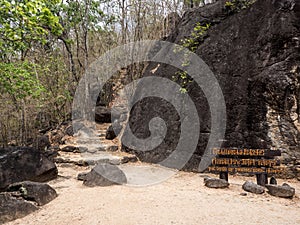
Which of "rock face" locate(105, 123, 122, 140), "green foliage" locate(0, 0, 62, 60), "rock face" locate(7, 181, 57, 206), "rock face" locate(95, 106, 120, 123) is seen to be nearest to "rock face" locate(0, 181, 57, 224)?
"rock face" locate(7, 181, 57, 206)

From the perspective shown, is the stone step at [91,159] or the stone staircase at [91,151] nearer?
the stone step at [91,159]

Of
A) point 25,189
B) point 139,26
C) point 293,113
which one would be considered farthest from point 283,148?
point 139,26

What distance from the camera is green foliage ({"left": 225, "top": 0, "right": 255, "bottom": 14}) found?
805cm

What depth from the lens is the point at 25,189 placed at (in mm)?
4516

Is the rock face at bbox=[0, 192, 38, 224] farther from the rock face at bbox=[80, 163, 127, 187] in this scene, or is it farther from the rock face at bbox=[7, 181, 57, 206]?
the rock face at bbox=[80, 163, 127, 187]

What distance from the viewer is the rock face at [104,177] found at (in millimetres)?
5648

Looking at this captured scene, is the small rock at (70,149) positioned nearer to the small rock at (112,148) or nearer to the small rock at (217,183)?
the small rock at (112,148)

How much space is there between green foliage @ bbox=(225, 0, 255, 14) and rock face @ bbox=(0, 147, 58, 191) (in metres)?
8.49

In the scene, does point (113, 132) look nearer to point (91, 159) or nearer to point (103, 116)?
point (103, 116)

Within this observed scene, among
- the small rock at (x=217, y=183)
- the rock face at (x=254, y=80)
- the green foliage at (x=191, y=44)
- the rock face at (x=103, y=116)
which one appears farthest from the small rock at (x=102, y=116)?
the small rock at (x=217, y=183)

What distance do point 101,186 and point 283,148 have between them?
5.08 metres

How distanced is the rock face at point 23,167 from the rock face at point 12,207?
115 centimetres

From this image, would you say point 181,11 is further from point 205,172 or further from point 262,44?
point 205,172

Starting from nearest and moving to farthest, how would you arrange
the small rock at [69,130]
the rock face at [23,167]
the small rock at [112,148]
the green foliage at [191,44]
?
the rock face at [23,167]
the green foliage at [191,44]
the small rock at [112,148]
the small rock at [69,130]
